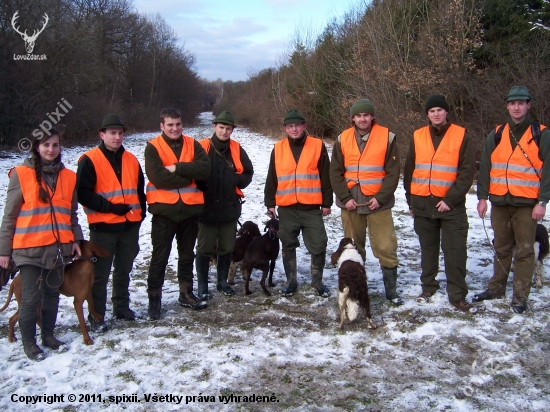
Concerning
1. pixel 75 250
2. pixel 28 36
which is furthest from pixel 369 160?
pixel 28 36

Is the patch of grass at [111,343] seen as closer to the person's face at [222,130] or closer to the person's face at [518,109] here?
the person's face at [222,130]

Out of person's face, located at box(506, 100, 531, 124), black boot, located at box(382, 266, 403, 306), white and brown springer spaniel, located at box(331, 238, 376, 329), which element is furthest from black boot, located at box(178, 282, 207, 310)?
person's face, located at box(506, 100, 531, 124)

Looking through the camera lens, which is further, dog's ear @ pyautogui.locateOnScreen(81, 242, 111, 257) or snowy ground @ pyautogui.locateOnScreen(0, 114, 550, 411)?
dog's ear @ pyautogui.locateOnScreen(81, 242, 111, 257)

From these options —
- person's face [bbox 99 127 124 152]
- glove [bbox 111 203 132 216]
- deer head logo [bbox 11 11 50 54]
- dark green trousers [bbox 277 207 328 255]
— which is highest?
deer head logo [bbox 11 11 50 54]

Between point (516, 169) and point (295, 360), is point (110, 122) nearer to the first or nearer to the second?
point (295, 360)

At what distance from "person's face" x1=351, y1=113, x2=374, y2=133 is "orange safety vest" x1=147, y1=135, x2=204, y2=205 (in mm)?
1922

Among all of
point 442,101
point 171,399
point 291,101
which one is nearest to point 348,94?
point 291,101

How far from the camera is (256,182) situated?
44.3 feet

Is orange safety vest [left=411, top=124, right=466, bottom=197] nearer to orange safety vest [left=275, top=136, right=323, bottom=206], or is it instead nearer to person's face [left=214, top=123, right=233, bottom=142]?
orange safety vest [left=275, top=136, right=323, bottom=206]

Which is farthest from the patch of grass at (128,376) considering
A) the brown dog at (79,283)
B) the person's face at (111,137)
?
the person's face at (111,137)

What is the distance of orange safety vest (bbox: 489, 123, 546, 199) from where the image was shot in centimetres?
454

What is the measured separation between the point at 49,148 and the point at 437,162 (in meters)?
3.98

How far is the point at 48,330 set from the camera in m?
4.02

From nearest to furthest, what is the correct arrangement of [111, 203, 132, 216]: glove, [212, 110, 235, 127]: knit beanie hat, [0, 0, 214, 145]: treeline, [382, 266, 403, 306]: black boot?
[111, 203, 132, 216]: glove, [382, 266, 403, 306]: black boot, [212, 110, 235, 127]: knit beanie hat, [0, 0, 214, 145]: treeline
